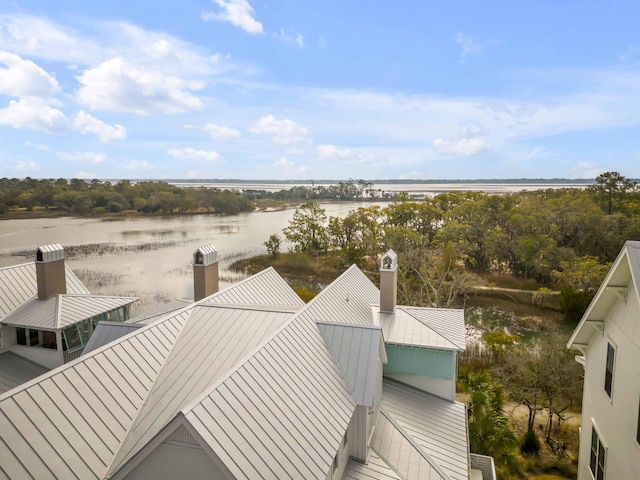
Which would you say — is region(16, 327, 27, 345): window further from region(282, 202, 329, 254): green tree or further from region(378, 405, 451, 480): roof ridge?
region(282, 202, 329, 254): green tree

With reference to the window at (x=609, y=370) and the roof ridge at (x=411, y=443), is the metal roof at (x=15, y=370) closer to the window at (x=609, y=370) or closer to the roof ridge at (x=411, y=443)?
the roof ridge at (x=411, y=443)

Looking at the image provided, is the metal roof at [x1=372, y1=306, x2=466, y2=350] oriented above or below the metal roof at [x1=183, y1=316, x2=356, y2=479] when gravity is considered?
below

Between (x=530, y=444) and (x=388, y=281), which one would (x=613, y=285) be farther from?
(x=530, y=444)

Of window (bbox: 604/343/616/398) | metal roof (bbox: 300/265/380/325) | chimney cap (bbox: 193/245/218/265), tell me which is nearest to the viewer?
window (bbox: 604/343/616/398)

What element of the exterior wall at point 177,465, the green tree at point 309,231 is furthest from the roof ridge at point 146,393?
the green tree at point 309,231

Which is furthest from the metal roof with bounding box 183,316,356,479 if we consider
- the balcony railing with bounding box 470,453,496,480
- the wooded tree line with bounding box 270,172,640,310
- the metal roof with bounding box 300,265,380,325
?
the wooded tree line with bounding box 270,172,640,310

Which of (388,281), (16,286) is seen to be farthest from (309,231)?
(388,281)

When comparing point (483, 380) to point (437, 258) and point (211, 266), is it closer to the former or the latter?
point (211, 266)
